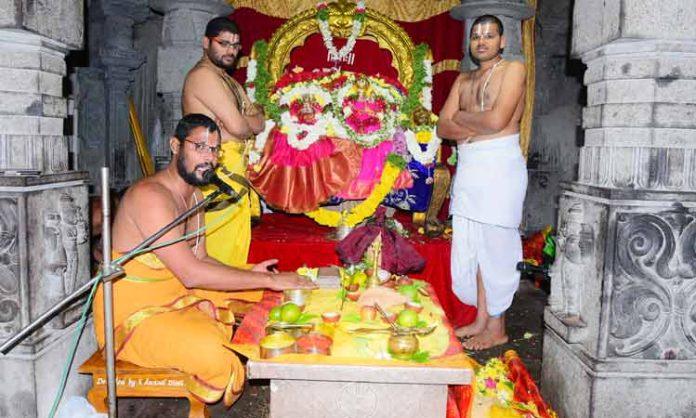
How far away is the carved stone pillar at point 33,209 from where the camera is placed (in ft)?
8.74

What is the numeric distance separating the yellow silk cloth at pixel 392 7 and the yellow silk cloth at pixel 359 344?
5.07 m

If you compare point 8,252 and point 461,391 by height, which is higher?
point 8,252

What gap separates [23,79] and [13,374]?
142 cm

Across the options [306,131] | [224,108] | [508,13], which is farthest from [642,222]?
[508,13]

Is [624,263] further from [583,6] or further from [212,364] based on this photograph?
[212,364]

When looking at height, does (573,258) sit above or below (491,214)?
below

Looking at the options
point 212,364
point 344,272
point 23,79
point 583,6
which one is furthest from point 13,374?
point 583,6

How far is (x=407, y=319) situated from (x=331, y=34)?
521 centimetres

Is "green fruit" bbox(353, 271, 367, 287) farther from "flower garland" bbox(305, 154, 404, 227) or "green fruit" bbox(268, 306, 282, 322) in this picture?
"flower garland" bbox(305, 154, 404, 227)

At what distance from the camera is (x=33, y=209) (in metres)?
2.69

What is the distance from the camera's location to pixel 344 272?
3.04m

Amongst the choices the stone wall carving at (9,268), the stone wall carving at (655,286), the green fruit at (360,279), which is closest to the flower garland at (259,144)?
the green fruit at (360,279)

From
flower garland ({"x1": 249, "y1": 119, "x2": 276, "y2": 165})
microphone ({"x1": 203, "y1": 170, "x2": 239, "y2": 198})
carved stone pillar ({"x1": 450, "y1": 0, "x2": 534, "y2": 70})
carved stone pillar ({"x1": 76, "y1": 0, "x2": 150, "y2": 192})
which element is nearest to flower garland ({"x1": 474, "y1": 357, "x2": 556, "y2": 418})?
microphone ({"x1": 203, "y1": 170, "x2": 239, "y2": 198})

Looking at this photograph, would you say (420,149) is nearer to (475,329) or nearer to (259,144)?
(259,144)
